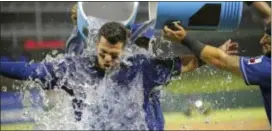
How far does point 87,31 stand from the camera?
1856mm

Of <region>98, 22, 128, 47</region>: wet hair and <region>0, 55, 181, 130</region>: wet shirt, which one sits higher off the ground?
<region>98, 22, 128, 47</region>: wet hair

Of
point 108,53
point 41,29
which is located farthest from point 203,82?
point 108,53

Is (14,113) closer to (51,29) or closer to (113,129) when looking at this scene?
(51,29)

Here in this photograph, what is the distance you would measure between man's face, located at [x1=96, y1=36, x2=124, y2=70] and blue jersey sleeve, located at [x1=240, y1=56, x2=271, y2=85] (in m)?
0.39

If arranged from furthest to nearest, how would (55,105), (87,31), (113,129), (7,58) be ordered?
(7,58) → (55,105) → (87,31) → (113,129)

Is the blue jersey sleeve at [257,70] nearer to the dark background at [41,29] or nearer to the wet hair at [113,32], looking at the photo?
the wet hair at [113,32]

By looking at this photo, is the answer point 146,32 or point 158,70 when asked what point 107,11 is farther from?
point 158,70

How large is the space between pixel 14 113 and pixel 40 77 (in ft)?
5.11

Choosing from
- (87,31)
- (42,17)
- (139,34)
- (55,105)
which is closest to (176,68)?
(139,34)

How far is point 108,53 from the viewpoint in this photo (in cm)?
169

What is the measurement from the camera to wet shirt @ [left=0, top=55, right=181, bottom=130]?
173cm

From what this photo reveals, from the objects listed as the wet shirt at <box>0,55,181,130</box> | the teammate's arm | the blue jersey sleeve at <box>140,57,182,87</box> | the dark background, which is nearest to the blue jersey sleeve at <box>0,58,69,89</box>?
the wet shirt at <box>0,55,181,130</box>

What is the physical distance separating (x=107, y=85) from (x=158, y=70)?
0.16 meters

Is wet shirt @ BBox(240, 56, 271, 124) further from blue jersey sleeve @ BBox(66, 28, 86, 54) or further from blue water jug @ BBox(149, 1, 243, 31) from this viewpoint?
blue jersey sleeve @ BBox(66, 28, 86, 54)
